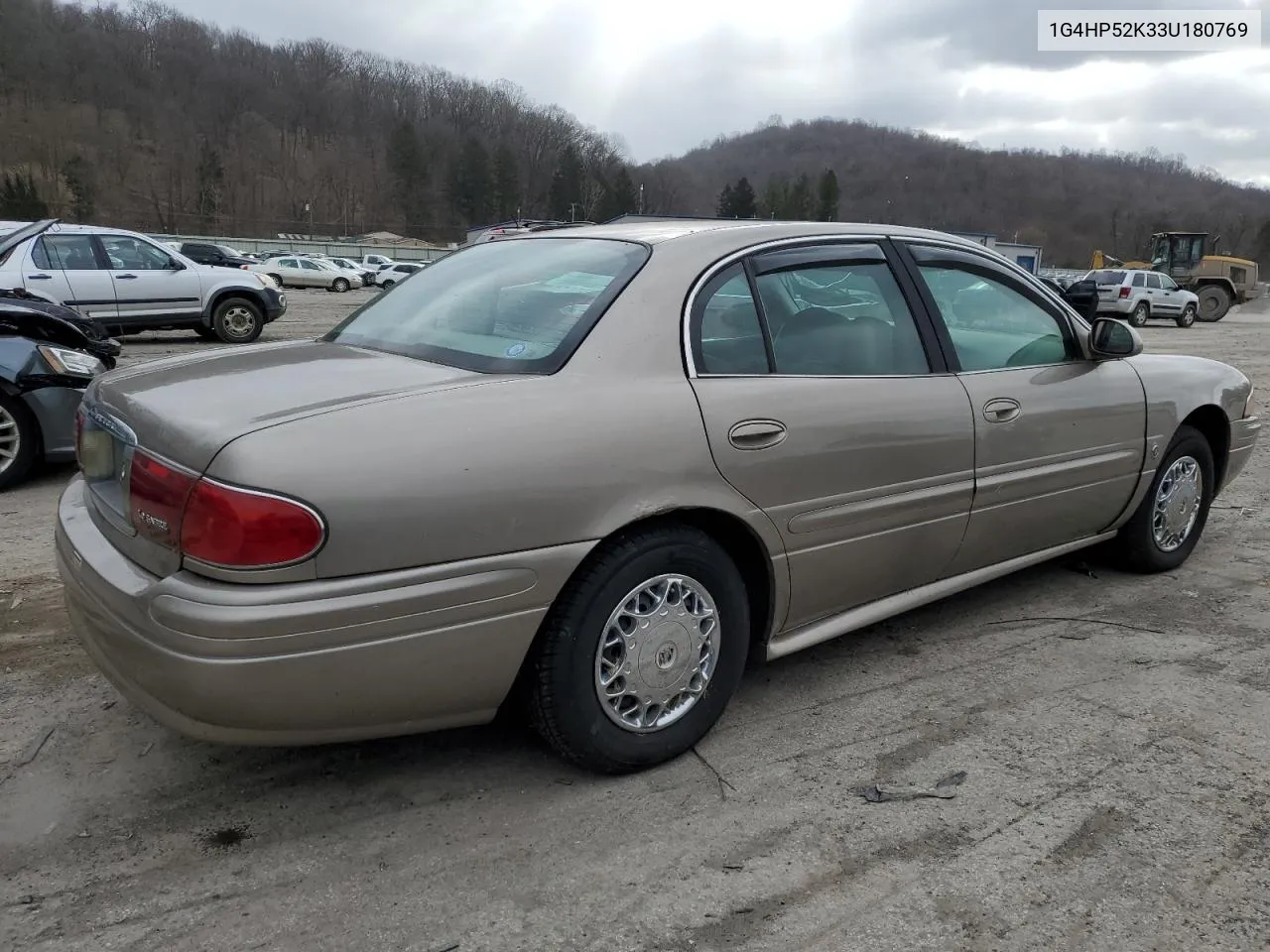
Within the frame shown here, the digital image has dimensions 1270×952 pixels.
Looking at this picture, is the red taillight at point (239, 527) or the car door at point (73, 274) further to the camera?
the car door at point (73, 274)

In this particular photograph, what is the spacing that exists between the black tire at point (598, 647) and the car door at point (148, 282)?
11.9 metres

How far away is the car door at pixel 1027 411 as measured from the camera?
342cm

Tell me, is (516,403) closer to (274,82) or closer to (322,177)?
(322,177)

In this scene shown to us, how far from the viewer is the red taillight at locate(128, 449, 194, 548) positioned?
7.02 ft

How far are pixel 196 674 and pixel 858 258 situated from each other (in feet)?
7.91

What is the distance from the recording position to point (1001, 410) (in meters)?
3.42

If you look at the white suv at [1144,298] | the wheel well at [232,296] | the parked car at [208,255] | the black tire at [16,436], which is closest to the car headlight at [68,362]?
the black tire at [16,436]

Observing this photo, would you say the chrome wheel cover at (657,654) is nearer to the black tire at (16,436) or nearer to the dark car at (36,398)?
the dark car at (36,398)

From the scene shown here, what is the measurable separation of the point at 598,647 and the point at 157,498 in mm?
1116

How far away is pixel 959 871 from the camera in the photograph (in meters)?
2.32

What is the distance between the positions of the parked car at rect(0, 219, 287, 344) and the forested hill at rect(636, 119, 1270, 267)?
8468 centimetres

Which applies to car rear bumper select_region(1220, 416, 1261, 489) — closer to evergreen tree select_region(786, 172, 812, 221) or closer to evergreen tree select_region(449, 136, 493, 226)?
evergreen tree select_region(786, 172, 812, 221)

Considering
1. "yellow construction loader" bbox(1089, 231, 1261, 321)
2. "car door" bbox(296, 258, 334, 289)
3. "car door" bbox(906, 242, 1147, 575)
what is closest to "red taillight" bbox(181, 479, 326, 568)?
"car door" bbox(906, 242, 1147, 575)

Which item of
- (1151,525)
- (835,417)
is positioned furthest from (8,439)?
(1151,525)
